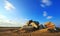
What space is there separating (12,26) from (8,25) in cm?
9

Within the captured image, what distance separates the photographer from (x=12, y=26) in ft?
15.1

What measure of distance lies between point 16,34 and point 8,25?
0.25 m

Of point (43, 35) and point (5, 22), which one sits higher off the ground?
point (5, 22)

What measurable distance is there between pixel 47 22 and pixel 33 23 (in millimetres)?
295

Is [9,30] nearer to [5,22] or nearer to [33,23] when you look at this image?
[5,22]

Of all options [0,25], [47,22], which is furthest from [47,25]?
[0,25]

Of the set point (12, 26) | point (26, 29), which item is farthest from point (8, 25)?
point (26, 29)

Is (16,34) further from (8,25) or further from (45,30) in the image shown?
(45,30)

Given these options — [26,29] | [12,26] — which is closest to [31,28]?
[26,29]

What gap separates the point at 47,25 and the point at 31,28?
0.34 metres

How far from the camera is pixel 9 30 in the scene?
4.60 metres

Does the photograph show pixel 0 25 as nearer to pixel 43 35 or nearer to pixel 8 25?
pixel 8 25

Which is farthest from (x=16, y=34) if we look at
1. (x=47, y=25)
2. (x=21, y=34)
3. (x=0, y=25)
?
(x=47, y=25)

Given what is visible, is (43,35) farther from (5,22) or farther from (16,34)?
(5,22)
